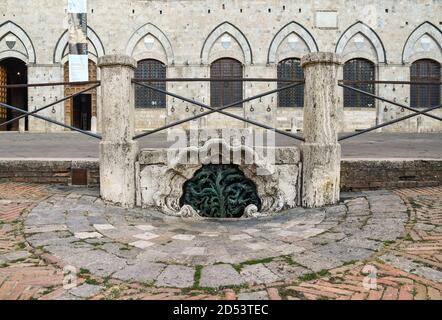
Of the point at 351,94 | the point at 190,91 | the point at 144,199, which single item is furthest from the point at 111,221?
the point at 351,94

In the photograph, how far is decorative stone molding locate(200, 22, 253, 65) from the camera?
17.8m

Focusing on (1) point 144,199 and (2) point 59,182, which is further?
(2) point 59,182

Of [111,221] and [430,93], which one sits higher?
[430,93]

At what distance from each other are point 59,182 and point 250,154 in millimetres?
Answer: 2970

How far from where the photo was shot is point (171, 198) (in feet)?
15.0

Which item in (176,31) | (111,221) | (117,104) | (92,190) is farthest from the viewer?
(176,31)

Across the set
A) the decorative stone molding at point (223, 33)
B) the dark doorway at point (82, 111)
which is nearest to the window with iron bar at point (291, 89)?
the decorative stone molding at point (223, 33)

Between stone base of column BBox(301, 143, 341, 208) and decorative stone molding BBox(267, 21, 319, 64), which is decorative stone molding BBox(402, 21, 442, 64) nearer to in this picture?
decorative stone molding BBox(267, 21, 319, 64)

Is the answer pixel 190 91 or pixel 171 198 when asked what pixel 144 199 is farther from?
pixel 190 91

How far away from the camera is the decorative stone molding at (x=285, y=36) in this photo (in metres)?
17.9

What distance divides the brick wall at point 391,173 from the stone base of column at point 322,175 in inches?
25.2

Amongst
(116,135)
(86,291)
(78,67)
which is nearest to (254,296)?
(86,291)

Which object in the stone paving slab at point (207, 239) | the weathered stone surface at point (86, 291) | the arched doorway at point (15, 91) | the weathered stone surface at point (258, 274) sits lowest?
the weathered stone surface at point (86, 291)

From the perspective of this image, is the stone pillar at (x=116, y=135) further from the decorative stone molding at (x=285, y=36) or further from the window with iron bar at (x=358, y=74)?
the window with iron bar at (x=358, y=74)
